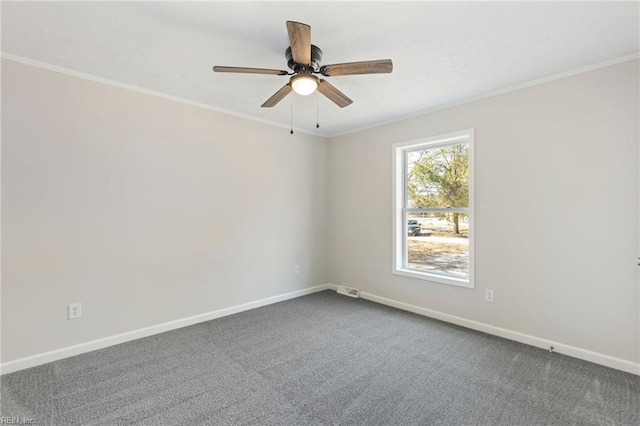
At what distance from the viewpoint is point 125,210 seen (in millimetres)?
2898

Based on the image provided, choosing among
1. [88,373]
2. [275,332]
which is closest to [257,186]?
[275,332]

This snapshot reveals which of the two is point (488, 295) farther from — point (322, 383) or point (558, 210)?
point (322, 383)

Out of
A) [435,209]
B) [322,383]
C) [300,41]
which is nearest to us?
[300,41]

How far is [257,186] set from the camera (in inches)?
154

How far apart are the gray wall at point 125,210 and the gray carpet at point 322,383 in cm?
41

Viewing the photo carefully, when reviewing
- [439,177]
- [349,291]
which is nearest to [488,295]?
[439,177]

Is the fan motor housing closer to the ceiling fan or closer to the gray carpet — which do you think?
the ceiling fan

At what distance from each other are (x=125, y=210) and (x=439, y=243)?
3.44m

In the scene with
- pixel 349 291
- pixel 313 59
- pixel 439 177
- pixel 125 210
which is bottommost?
pixel 349 291

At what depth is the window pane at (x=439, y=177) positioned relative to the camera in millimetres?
3438

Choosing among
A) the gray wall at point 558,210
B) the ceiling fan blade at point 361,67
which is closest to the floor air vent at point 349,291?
the gray wall at point 558,210

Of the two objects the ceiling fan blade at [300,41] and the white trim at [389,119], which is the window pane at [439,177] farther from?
the ceiling fan blade at [300,41]

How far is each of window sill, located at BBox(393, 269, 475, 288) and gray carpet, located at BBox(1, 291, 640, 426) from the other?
51 centimetres

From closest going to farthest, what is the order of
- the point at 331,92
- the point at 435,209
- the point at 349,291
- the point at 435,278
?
the point at 331,92
the point at 435,278
the point at 435,209
the point at 349,291
